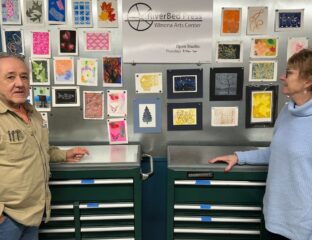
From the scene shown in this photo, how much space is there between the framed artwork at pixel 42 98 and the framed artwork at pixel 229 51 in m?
1.09

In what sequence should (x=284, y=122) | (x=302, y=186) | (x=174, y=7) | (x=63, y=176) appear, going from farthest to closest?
(x=174, y=7)
(x=63, y=176)
(x=284, y=122)
(x=302, y=186)

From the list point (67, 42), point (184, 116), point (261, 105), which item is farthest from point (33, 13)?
point (261, 105)

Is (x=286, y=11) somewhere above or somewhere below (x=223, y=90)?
above

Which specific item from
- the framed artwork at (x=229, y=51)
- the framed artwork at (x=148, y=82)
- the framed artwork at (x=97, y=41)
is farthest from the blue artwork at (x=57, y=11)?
the framed artwork at (x=229, y=51)

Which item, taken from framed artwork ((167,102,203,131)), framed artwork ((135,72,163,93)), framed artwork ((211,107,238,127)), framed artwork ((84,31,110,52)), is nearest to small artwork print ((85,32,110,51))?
framed artwork ((84,31,110,52))

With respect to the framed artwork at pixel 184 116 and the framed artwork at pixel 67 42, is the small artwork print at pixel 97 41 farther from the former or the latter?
the framed artwork at pixel 184 116

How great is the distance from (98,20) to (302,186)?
1.42 m

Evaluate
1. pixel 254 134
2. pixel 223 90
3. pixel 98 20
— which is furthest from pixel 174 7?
pixel 254 134

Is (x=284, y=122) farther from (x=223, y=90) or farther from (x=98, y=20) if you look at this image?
(x=98, y=20)

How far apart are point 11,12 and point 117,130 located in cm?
95

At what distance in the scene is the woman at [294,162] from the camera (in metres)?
1.22

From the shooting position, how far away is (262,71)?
1.93 metres

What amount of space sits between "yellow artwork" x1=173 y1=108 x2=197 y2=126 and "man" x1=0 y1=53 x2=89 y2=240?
2.98 feet

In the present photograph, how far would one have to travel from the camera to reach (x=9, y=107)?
4.17 ft
